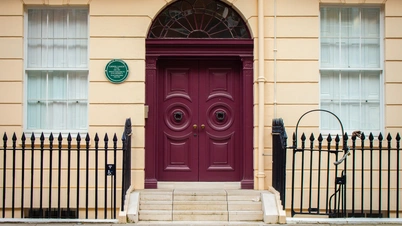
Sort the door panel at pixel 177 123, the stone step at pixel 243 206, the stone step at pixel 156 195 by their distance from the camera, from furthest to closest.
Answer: the door panel at pixel 177 123 < the stone step at pixel 156 195 < the stone step at pixel 243 206

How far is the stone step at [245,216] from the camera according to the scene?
7922 mm

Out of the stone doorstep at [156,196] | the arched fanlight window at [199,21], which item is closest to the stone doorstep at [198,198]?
the stone doorstep at [156,196]

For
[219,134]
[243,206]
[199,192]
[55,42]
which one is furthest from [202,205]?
[55,42]

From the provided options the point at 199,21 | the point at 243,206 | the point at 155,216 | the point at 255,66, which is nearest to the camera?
the point at 155,216

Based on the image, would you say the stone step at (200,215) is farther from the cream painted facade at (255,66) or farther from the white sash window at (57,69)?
the white sash window at (57,69)

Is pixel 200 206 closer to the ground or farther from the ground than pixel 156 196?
closer to the ground

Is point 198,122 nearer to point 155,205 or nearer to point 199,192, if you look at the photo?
point 199,192

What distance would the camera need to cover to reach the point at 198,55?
920cm

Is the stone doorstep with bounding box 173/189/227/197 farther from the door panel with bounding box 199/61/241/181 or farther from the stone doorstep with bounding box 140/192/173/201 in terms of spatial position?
the door panel with bounding box 199/61/241/181

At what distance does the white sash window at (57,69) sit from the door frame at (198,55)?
1133mm

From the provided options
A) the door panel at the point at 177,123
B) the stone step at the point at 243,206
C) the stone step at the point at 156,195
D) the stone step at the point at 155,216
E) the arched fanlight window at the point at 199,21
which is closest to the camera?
the stone step at the point at 155,216

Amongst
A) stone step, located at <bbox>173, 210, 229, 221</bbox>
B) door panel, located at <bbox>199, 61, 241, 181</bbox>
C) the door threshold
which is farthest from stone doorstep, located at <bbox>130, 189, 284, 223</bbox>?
door panel, located at <bbox>199, 61, 241, 181</bbox>

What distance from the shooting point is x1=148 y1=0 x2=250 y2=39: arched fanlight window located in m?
9.23

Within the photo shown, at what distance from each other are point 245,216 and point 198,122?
85.3 inches
